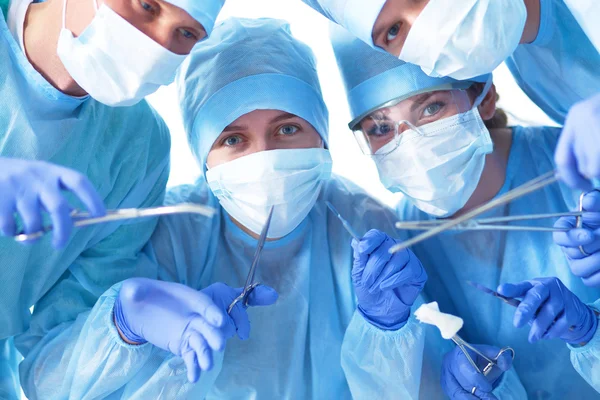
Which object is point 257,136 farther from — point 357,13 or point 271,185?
point 357,13

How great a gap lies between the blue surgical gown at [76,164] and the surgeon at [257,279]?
92 millimetres

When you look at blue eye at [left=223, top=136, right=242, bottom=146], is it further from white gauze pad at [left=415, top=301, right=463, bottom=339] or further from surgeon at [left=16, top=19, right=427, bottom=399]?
white gauze pad at [left=415, top=301, right=463, bottom=339]

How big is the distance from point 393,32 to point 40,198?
3.15ft

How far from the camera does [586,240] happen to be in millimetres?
1694

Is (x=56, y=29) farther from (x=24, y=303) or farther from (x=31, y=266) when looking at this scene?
(x=24, y=303)

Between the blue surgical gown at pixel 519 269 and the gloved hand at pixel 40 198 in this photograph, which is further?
the blue surgical gown at pixel 519 269

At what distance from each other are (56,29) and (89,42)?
0.13 meters

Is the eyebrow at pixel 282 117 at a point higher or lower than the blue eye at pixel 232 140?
higher

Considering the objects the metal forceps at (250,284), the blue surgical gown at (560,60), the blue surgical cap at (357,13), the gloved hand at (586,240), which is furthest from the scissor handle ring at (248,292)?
the blue surgical gown at (560,60)

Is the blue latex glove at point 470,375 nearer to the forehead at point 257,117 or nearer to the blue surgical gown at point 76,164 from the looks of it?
the forehead at point 257,117

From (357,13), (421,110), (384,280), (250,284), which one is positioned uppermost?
(357,13)

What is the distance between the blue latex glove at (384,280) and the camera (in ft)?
5.95

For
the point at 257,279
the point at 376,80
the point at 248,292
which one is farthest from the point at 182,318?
the point at 376,80

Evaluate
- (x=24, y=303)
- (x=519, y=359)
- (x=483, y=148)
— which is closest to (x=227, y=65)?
(x=483, y=148)
